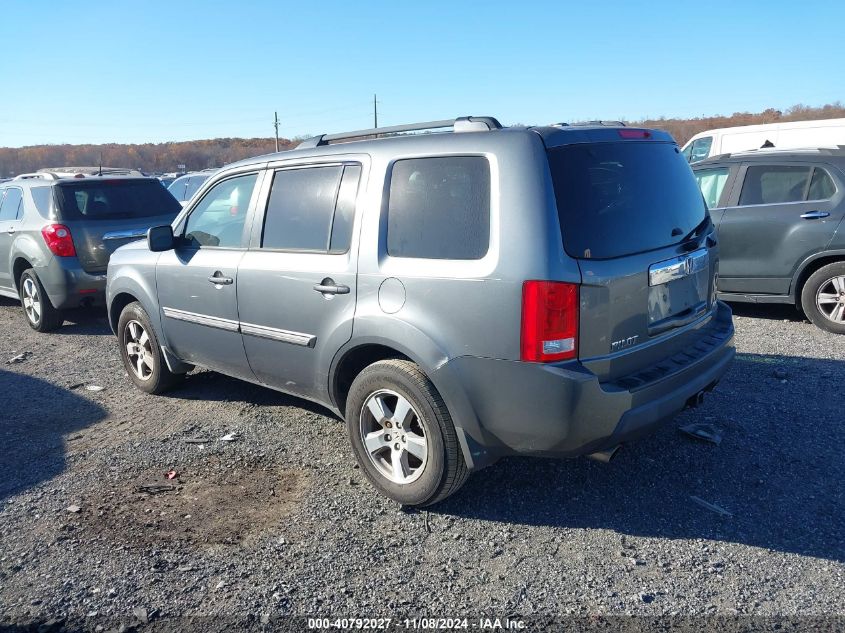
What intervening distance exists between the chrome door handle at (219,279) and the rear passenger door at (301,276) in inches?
5.2

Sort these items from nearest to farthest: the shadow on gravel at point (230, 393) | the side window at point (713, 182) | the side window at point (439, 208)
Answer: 1. the side window at point (439, 208)
2. the shadow on gravel at point (230, 393)
3. the side window at point (713, 182)

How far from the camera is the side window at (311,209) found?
12.9ft

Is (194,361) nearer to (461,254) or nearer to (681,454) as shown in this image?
(461,254)

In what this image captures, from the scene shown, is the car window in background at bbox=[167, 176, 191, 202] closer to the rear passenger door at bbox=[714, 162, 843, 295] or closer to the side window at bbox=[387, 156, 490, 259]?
the rear passenger door at bbox=[714, 162, 843, 295]

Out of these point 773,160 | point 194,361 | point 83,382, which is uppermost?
point 773,160

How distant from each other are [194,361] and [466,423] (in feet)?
8.83

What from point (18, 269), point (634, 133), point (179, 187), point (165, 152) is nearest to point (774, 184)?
point (634, 133)

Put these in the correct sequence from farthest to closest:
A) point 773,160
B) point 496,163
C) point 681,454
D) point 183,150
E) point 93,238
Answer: point 183,150 → point 93,238 → point 773,160 → point 681,454 → point 496,163

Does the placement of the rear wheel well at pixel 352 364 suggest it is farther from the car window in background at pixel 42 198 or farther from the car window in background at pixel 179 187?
the car window in background at pixel 179 187

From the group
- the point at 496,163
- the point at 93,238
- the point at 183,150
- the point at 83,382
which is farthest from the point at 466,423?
the point at 183,150

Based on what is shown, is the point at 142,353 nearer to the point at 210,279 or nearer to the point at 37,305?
the point at 210,279

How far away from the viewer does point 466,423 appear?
131 inches

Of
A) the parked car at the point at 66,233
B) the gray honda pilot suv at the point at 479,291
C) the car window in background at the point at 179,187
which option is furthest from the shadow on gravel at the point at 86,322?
the car window in background at the point at 179,187

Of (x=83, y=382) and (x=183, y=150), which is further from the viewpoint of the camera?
(x=183, y=150)
